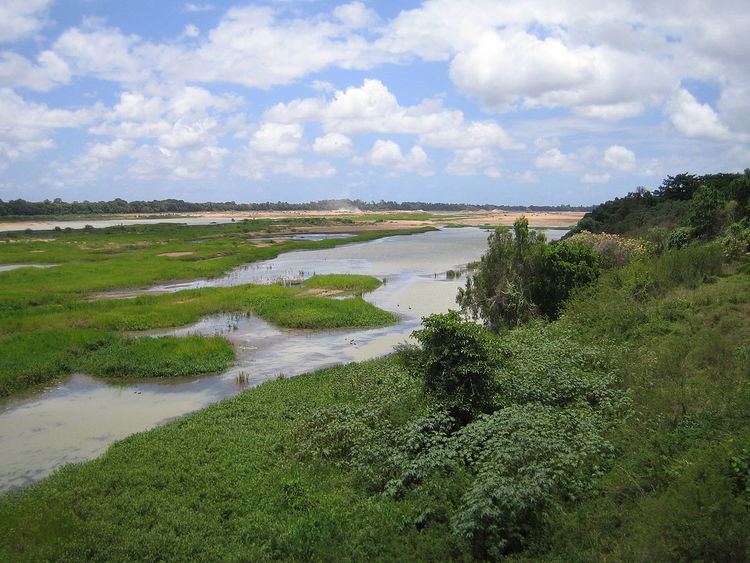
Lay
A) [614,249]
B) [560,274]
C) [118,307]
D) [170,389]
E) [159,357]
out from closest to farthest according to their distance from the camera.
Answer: [170,389] < [159,357] < [560,274] < [614,249] < [118,307]

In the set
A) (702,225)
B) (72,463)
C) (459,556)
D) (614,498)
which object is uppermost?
(702,225)

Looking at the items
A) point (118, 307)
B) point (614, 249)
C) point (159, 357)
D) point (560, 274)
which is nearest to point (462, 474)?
point (159, 357)

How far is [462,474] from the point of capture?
9.68m

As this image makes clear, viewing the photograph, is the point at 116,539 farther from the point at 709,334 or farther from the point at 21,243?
the point at 21,243

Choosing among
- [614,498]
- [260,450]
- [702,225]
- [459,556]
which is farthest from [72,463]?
[702,225]

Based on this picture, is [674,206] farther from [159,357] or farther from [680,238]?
[159,357]

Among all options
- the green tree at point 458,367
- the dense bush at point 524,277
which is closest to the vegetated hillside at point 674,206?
the dense bush at point 524,277

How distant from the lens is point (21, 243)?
64312 millimetres

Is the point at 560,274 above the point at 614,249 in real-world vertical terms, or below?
below

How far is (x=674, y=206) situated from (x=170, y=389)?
42.1m

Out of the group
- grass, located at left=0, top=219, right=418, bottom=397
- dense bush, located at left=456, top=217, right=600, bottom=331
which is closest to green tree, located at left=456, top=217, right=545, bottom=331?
dense bush, located at left=456, top=217, right=600, bottom=331

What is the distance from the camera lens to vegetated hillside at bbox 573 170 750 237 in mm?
28938

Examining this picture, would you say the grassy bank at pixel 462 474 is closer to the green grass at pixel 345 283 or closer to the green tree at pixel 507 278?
the green tree at pixel 507 278

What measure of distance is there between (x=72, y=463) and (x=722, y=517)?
13.3 meters
